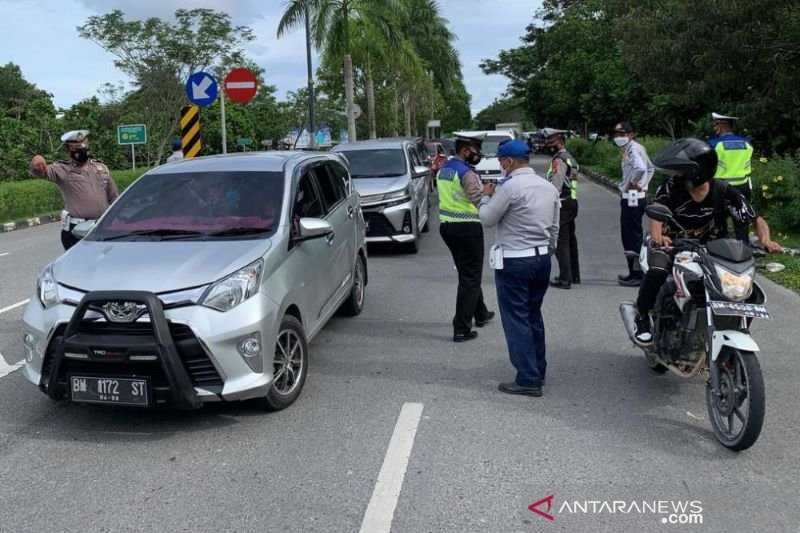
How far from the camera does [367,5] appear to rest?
27250 millimetres

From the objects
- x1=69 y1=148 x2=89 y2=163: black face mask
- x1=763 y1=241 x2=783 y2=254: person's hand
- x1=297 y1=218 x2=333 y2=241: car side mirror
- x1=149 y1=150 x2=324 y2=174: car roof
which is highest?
x1=69 y1=148 x2=89 y2=163: black face mask

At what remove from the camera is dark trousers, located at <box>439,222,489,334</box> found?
264 inches

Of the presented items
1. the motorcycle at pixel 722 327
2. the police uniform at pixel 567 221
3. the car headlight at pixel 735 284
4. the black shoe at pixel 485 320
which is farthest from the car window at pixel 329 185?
the car headlight at pixel 735 284

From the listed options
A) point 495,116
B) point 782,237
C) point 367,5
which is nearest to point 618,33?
point 782,237

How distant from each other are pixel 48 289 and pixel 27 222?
51.2ft

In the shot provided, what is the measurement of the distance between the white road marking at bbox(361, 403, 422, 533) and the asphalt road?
0.02 metres

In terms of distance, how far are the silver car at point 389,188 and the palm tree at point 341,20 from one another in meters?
14.0

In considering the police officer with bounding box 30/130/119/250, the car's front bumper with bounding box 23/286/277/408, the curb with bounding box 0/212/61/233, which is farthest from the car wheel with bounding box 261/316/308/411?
the curb with bounding box 0/212/61/233

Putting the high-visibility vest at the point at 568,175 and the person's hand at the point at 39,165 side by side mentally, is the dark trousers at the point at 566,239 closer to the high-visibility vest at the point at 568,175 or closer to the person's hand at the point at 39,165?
the high-visibility vest at the point at 568,175

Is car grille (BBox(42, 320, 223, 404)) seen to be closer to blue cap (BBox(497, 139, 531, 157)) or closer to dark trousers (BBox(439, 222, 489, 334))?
blue cap (BBox(497, 139, 531, 157))

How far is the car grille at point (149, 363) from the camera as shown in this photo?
4.47m

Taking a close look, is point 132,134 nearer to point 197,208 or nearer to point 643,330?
point 197,208

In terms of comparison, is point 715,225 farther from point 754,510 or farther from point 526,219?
point 754,510

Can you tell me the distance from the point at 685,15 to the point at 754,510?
40.6ft
